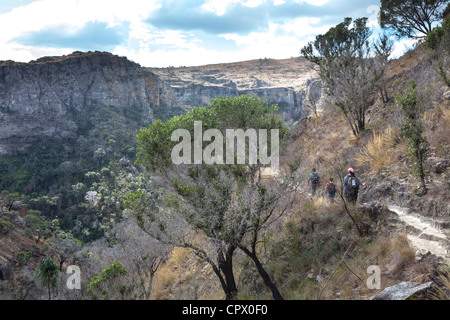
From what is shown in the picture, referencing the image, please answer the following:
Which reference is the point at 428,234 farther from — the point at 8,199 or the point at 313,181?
the point at 8,199

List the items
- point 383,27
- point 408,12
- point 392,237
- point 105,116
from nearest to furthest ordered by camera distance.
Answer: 1. point 392,237
2. point 408,12
3. point 383,27
4. point 105,116

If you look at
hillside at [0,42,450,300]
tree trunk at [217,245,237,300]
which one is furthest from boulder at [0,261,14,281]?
tree trunk at [217,245,237,300]

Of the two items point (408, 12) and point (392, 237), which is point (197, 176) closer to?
point (392, 237)

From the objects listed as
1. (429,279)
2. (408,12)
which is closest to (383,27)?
(408,12)

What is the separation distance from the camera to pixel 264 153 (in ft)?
28.0

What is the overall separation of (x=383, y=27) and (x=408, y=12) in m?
1.59

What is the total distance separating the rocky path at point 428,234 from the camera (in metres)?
4.67

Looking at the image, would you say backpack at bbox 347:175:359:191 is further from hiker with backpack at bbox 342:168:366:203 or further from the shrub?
the shrub

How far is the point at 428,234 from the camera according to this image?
505cm

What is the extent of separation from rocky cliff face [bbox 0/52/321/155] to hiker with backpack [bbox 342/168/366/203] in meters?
53.7

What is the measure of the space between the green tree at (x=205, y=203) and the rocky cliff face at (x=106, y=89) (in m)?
54.5

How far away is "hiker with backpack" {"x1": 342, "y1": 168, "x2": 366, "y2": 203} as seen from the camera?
22.4ft

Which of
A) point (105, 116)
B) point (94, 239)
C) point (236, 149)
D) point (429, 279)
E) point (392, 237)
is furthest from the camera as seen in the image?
point (105, 116)

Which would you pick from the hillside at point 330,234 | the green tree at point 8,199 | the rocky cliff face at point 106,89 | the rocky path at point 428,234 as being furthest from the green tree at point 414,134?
the rocky cliff face at point 106,89
